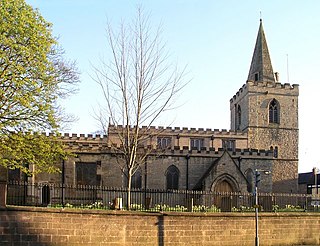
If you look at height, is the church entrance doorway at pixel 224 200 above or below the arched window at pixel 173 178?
below

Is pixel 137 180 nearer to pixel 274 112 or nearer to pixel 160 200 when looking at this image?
pixel 160 200

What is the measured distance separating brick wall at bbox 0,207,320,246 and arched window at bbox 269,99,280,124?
30.3m

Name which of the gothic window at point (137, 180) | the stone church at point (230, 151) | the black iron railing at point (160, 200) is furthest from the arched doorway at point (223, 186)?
the black iron railing at point (160, 200)

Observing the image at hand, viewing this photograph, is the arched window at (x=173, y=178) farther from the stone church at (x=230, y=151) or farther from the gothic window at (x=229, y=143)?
the gothic window at (x=229, y=143)

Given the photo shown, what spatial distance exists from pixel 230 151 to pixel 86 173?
41.4 ft

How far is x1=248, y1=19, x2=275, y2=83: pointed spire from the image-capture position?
186 ft

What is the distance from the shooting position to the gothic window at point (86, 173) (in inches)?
1531

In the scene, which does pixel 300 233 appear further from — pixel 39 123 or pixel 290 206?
pixel 39 123

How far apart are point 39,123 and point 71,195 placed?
6.83 metres

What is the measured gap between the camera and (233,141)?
54.3 m

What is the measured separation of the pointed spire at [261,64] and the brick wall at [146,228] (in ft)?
110

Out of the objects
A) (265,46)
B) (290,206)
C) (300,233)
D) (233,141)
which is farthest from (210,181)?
(265,46)

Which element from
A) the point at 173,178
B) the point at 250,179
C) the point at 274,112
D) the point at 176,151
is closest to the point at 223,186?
the point at 250,179

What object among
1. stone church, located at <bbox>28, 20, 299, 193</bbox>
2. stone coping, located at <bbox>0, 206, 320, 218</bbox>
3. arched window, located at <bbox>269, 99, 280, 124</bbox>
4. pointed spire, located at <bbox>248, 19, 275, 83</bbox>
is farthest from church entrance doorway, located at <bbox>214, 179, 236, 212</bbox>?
pointed spire, located at <bbox>248, 19, 275, 83</bbox>
